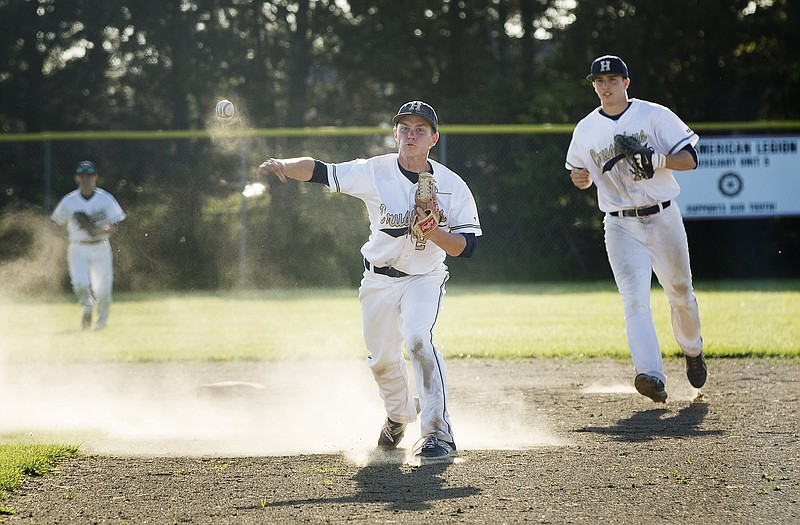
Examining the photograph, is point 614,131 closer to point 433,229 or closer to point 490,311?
point 433,229

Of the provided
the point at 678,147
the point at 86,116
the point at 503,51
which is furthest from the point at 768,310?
the point at 86,116

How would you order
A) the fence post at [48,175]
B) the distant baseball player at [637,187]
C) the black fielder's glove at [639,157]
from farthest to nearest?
the fence post at [48,175] → the distant baseball player at [637,187] → the black fielder's glove at [639,157]

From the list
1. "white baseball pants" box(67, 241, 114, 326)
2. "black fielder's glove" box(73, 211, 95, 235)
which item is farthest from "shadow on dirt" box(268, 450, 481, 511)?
"black fielder's glove" box(73, 211, 95, 235)

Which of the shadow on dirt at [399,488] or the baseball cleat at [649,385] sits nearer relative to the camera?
the shadow on dirt at [399,488]

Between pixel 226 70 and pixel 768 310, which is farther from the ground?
pixel 226 70

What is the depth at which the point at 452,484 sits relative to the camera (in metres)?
4.81

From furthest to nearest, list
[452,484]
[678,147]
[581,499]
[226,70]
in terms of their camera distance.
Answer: [226,70] < [678,147] < [452,484] < [581,499]

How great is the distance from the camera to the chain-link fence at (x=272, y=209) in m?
17.3

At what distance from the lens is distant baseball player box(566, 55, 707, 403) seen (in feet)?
22.9

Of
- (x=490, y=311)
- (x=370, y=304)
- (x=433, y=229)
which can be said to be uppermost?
(x=433, y=229)

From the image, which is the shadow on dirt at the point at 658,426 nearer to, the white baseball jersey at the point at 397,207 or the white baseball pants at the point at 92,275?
the white baseball jersey at the point at 397,207

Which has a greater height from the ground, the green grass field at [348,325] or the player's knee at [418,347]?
the player's knee at [418,347]

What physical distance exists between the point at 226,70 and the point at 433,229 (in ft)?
60.6

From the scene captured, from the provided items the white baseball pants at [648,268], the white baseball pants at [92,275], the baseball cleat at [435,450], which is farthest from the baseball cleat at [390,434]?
→ the white baseball pants at [92,275]
